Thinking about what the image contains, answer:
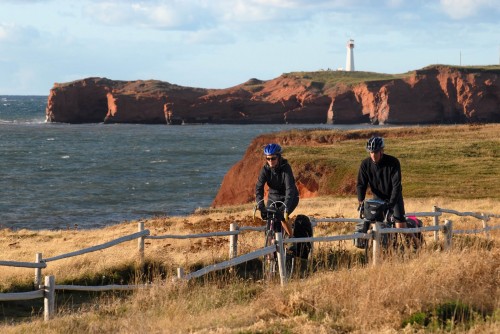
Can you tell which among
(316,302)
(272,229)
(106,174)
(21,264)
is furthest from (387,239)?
(106,174)

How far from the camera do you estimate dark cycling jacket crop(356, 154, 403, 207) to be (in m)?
11.7

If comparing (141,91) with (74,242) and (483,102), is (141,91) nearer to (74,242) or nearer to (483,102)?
(483,102)

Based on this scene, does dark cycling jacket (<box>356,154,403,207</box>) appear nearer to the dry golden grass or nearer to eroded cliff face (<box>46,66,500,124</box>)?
the dry golden grass

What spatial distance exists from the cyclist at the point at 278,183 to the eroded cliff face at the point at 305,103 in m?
144

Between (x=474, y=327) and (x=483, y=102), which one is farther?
(x=483, y=102)

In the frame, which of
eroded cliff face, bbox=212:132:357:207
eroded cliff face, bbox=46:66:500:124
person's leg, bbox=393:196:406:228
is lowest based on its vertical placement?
eroded cliff face, bbox=212:132:357:207

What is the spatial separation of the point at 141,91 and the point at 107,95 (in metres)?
10.0

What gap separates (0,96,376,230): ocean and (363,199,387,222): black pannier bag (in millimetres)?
24570

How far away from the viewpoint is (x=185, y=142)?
10631 cm

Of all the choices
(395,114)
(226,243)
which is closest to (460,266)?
(226,243)

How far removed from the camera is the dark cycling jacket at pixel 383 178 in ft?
38.2

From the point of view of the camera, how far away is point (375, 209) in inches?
466

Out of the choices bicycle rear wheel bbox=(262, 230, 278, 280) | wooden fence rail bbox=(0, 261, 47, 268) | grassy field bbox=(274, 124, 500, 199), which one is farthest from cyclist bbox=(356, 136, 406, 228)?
grassy field bbox=(274, 124, 500, 199)

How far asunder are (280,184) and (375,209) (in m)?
1.46
